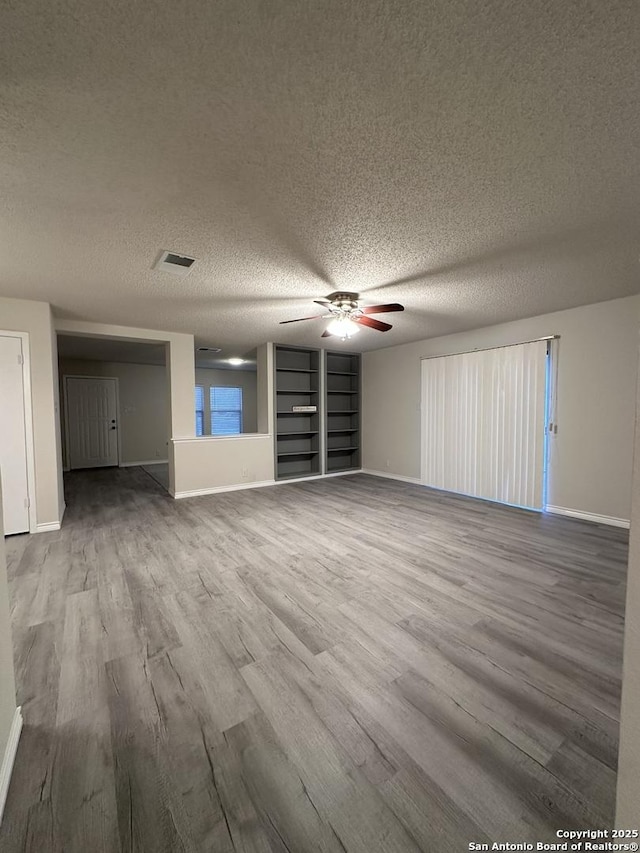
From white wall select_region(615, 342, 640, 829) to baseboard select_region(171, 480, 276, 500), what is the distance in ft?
16.9

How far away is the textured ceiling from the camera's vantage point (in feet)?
3.32

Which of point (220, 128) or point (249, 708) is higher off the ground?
point (220, 128)

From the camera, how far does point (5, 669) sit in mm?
1221

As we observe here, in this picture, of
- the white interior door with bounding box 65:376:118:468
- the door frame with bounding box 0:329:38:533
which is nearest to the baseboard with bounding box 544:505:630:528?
the door frame with bounding box 0:329:38:533

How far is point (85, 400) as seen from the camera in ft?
24.1

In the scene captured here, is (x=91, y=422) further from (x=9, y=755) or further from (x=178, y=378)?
(x=9, y=755)

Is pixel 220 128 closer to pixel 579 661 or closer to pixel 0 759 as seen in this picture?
pixel 0 759

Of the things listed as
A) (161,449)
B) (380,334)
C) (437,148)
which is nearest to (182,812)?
(437,148)

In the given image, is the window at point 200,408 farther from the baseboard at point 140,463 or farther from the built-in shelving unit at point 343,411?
the built-in shelving unit at point 343,411

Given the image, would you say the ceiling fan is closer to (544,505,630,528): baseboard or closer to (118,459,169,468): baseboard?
(544,505,630,528): baseboard

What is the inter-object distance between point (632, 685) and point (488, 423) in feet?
14.7

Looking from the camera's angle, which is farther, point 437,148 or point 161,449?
point 161,449

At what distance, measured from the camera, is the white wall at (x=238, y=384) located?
29.2 ft

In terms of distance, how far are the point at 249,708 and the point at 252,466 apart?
14.7ft
